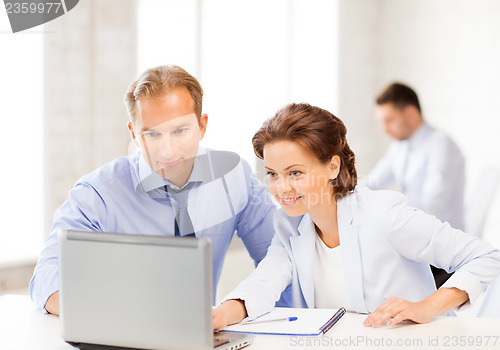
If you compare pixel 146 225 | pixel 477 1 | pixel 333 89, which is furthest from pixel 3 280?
pixel 477 1

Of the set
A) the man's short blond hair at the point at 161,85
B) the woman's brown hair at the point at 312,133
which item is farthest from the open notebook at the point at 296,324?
the man's short blond hair at the point at 161,85

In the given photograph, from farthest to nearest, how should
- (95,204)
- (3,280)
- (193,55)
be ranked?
Result: (193,55), (3,280), (95,204)

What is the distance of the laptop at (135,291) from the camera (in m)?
1.16

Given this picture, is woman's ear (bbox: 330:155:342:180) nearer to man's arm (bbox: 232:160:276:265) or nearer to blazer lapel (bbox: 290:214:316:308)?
blazer lapel (bbox: 290:214:316:308)

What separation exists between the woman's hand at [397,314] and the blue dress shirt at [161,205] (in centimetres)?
73

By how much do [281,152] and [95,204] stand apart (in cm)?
64

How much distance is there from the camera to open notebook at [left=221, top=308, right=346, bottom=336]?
143 centimetres

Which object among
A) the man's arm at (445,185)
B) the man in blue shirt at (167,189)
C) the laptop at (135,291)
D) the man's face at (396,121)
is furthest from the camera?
the man's face at (396,121)

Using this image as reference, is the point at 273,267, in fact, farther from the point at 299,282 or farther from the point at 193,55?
the point at 193,55

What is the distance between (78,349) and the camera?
4.44 feet

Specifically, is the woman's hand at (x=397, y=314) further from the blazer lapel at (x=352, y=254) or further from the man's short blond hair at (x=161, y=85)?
the man's short blond hair at (x=161, y=85)

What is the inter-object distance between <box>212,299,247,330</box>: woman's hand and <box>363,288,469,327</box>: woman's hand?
0.31 metres

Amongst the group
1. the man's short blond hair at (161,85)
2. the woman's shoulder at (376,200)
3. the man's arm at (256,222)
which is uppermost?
the man's short blond hair at (161,85)

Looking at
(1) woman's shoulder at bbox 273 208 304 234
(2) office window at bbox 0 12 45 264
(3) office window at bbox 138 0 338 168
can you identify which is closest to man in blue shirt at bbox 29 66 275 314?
(1) woman's shoulder at bbox 273 208 304 234
